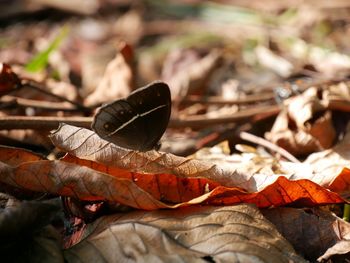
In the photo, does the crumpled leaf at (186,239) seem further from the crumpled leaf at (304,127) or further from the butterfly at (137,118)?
the crumpled leaf at (304,127)

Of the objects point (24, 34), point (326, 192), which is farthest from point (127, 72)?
point (24, 34)

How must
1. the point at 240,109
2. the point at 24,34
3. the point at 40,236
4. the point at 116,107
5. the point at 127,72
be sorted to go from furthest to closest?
the point at 24,34
the point at 127,72
the point at 240,109
the point at 116,107
the point at 40,236

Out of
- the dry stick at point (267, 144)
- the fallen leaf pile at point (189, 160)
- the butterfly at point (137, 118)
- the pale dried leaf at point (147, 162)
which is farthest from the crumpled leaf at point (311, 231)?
the dry stick at point (267, 144)

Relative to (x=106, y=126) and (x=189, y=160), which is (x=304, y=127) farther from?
(x=106, y=126)

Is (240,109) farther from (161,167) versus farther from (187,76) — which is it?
(161,167)

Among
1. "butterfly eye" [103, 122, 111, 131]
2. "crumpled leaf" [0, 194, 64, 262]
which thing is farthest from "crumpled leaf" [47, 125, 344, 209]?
"crumpled leaf" [0, 194, 64, 262]

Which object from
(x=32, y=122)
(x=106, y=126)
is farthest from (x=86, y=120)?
(x=106, y=126)

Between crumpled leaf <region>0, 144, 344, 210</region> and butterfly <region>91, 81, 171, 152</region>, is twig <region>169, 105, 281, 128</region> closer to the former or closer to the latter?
A: butterfly <region>91, 81, 171, 152</region>
